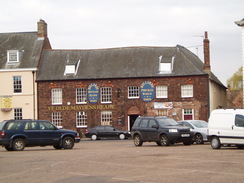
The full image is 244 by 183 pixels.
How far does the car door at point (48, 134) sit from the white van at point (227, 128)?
824cm

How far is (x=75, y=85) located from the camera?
55.5 metres

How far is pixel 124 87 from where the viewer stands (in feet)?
179

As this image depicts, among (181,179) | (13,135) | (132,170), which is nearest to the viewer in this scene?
(181,179)

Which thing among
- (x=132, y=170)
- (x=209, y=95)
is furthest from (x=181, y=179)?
(x=209, y=95)

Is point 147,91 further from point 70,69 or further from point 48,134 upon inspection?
point 48,134

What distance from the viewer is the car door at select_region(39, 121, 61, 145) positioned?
2866 centimetres

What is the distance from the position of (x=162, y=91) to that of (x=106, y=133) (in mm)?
8179

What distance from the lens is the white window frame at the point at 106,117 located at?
54906 millimetres

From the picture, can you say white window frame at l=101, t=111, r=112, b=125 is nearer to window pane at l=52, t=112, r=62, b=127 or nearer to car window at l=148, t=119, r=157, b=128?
window pane at l=52, t=112, r=62, b=127

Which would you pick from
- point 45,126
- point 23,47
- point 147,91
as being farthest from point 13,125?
point 23,47

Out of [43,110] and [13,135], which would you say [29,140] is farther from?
[43,110]

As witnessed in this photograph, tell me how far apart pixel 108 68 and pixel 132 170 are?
40093mm

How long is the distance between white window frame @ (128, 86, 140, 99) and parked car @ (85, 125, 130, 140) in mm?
6357

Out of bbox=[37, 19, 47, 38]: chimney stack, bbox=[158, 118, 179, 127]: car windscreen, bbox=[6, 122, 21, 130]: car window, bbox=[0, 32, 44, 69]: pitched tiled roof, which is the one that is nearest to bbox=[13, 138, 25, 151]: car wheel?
bbox=[6, 122, 21, 130]: car window
